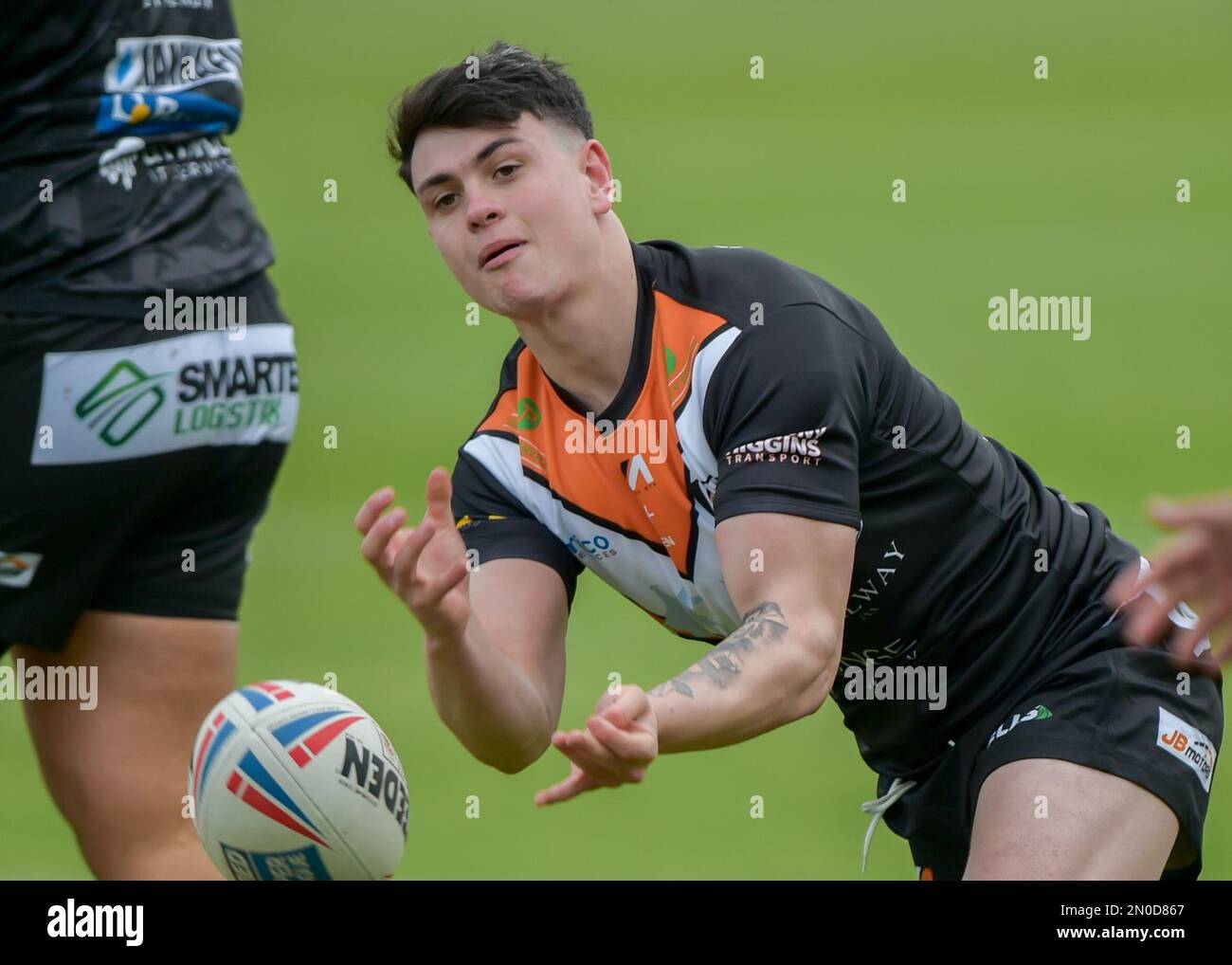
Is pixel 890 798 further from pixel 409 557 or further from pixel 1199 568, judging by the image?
pixel 1199 568

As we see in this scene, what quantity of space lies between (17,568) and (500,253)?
84cm

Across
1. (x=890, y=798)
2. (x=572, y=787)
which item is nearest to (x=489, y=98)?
(x=572, y=787)

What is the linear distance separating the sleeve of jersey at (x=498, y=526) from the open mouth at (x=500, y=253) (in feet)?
1.28

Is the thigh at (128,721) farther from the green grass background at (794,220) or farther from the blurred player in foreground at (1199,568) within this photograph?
the green grass background at (794,220)

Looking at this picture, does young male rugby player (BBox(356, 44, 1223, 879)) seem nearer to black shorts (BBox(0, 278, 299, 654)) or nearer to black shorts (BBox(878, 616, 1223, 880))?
black shorts (BBox(878, 616, 1223, 880))

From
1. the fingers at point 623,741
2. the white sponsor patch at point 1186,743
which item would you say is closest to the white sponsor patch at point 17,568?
the fingers at point 623,741

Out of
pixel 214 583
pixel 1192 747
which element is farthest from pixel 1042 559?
pixel 214 583

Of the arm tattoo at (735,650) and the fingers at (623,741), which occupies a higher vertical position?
the arm tattoo at (735,650)

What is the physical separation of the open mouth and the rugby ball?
0.73 m

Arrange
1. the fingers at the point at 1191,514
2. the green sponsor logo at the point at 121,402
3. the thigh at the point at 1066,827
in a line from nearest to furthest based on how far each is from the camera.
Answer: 1. the fingers at the point at 1191,514
2. the green sponsor logo at the point at 121,402
3. the thigh at the point at 1066,827

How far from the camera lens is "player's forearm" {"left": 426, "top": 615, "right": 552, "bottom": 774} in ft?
7.85

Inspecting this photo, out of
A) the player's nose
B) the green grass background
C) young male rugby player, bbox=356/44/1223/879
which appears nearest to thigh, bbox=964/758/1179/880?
young male rugby player, bbox=356/44/1223/879

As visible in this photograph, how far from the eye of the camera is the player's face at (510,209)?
2551 millimetres

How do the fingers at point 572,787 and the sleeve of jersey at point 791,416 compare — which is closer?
the fingers at point 572,787
